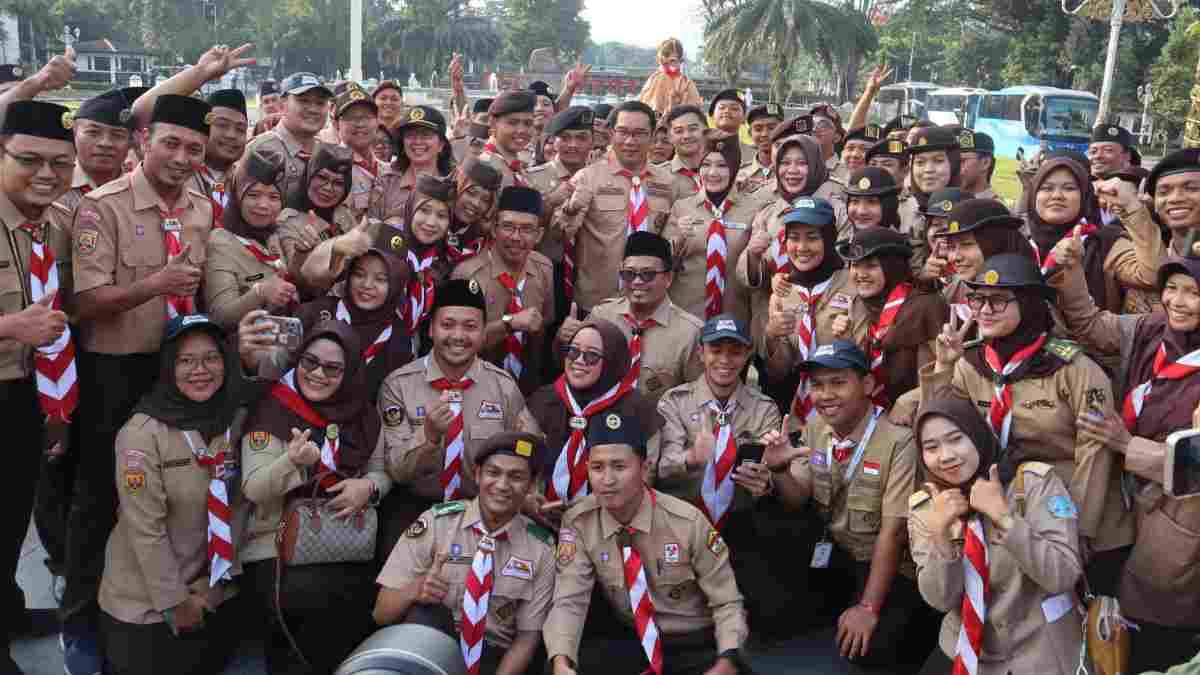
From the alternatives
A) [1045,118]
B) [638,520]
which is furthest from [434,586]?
[1045,118]

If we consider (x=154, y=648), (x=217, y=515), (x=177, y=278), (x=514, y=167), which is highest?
(x=514, y=167)

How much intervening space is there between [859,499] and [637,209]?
256 cm

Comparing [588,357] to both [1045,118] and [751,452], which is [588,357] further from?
[1045,118]

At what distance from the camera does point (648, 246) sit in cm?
552

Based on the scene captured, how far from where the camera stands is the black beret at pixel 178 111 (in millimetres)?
4598

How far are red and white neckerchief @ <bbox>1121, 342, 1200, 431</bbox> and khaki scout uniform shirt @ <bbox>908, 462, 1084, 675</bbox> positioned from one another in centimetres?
63

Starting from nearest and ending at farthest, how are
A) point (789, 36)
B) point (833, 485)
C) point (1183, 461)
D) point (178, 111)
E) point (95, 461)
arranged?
point (1183, 461) < point (95, 461) < point (178, 111) < point (833, 485) < point (789, 36)

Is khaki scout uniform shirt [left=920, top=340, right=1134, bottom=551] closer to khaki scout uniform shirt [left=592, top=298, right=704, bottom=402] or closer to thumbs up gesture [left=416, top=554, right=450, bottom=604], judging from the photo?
khaki scout uniform shirt [left=592, top=298, right=704, bottom=402]

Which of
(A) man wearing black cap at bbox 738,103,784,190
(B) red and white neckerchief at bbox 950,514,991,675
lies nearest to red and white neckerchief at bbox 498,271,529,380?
(B) red and white neckerchief at bbox 950,514,991,675

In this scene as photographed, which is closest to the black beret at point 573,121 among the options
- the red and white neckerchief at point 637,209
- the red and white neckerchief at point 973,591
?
the red and white neckerchief at point 637,209

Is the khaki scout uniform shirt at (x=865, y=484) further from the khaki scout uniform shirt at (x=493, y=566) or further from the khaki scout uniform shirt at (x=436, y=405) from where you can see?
the khaki scout uniform shirt at (x=436, y=405)

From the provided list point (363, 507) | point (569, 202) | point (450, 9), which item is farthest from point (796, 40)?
point (450, 9)

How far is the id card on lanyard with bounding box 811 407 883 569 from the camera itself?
4.73 m

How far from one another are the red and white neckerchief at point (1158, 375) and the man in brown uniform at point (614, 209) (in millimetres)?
3142
